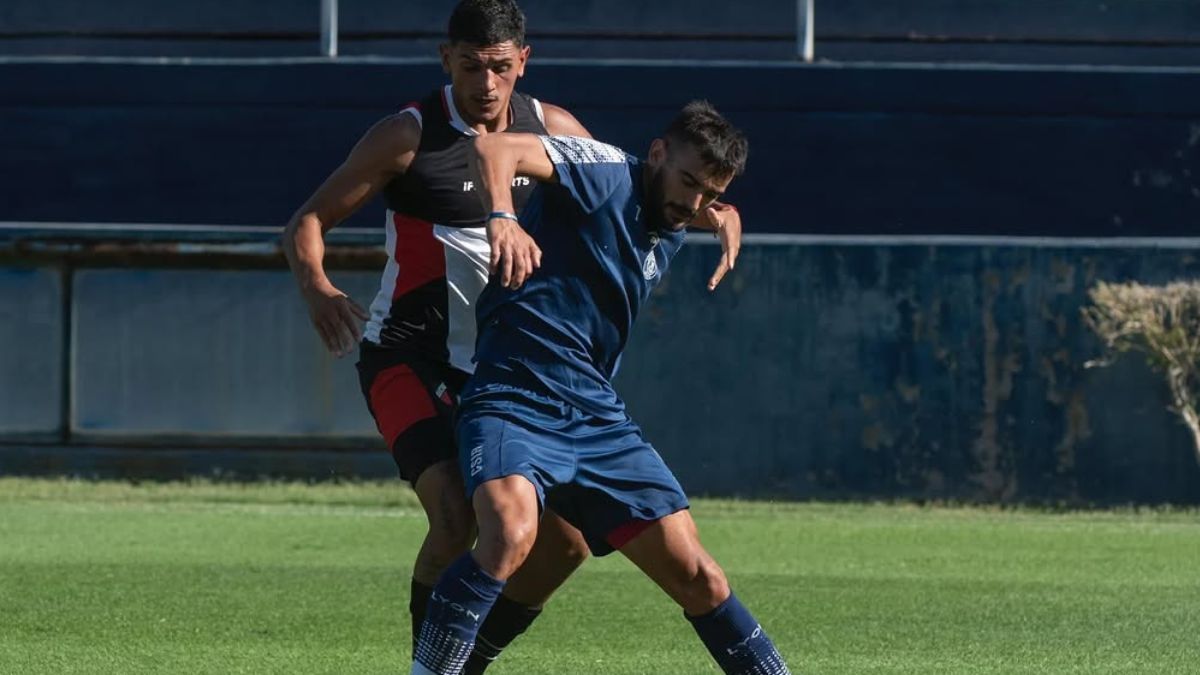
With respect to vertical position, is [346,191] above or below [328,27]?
below

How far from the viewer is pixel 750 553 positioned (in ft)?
41.7

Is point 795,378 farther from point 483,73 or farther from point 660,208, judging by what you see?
point 660,208

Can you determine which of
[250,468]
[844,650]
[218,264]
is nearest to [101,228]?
[218,264]

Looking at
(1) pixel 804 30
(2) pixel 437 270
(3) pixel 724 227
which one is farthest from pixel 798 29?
(2) pixel 437 270

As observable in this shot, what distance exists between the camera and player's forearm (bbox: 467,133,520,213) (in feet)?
18.9

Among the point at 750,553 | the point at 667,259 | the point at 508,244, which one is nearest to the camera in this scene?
the point at 508,244

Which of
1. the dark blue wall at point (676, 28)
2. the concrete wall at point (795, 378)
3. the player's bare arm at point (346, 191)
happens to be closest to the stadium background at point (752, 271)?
the concrete wall at point (795, 378)

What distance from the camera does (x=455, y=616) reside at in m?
5.85

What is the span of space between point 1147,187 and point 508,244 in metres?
12.6

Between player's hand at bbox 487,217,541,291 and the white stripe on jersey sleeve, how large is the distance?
47cm

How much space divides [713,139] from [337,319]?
131 centimetres

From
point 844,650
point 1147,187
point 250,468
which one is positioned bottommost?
point 250,468

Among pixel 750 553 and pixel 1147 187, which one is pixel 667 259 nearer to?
pixel 750 553

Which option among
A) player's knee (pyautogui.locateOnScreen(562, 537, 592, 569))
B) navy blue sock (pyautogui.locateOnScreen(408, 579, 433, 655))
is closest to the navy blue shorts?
player's knee (pyautogui.locateOnScreen(562, 537, 592, 569))
